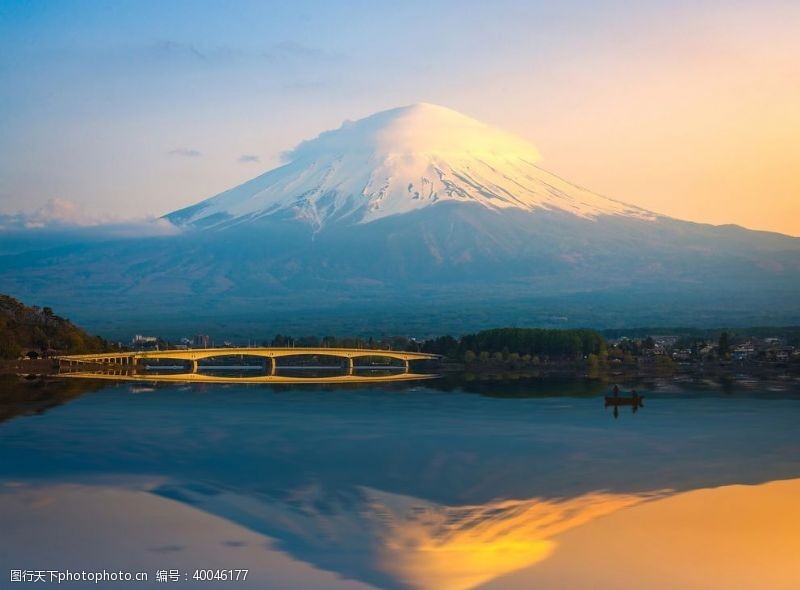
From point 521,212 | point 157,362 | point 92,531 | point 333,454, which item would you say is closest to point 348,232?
point 521,212

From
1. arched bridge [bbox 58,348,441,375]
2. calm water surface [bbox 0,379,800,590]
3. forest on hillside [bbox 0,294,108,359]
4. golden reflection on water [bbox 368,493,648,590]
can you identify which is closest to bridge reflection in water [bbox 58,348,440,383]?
arched bridge [bbox 58,348,441,375]

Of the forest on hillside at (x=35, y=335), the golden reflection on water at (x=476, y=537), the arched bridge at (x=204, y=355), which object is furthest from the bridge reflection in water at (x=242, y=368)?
the golden reflection on water at (x=476, y=537)

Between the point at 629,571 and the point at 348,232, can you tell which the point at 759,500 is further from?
the point at 348,232

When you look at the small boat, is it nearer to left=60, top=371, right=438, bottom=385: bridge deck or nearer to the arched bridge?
left=60, top=371, right=438, bottom=385: bridge deck

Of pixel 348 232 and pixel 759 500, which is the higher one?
pixel 348 232

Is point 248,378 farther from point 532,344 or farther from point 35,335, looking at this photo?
point 532,344

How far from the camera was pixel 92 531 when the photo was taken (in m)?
19.7

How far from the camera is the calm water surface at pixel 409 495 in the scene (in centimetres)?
1777

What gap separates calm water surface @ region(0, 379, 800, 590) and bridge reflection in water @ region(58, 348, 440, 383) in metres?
19.8

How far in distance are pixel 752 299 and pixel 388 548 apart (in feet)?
394

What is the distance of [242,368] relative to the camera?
263 ft

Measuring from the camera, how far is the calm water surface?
58.3ft

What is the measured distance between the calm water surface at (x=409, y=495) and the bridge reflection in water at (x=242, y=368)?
19793mm

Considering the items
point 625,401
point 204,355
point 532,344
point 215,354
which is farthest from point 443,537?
point 532,344
